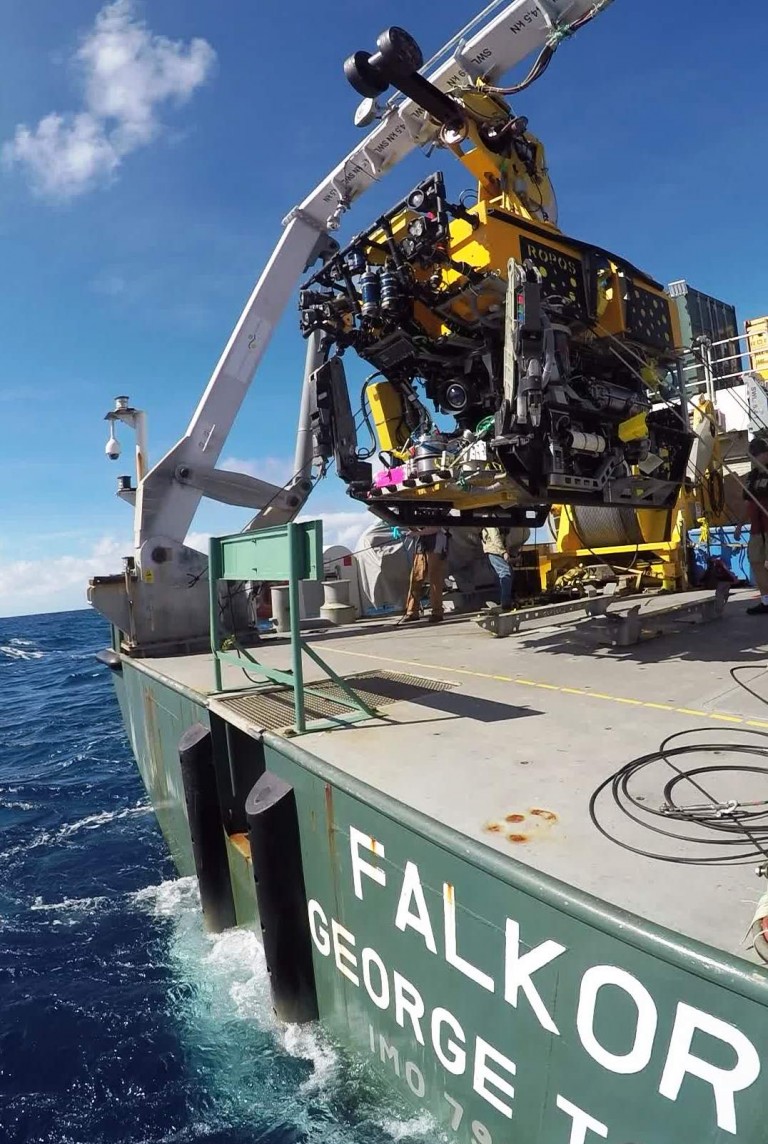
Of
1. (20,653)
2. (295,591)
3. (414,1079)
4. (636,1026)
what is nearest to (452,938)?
(636,1026)

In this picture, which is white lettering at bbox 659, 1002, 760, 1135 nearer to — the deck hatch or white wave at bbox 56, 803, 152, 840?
the deck hatch

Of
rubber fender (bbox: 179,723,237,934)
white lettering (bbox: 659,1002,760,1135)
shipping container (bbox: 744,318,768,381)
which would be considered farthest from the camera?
shipping container (bbox: 744,318,768,381)

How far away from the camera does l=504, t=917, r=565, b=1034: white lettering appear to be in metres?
1.95

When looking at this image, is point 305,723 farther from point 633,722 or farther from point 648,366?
point 648,366

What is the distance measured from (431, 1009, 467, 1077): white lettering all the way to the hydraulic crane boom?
7.12 m

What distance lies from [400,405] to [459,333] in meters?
1.21

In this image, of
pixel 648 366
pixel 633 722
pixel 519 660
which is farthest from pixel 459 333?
pixel 633 722

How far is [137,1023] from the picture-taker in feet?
13.1

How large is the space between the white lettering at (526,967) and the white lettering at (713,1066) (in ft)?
1.17

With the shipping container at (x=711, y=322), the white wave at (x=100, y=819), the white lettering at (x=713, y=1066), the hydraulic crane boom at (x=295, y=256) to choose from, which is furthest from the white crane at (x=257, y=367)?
the shipping container at (x=711, y=322)

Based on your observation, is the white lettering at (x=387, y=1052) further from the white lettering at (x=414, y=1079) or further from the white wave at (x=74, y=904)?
the white wave at (x=74, y=904)

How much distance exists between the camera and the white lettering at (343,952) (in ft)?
10.0

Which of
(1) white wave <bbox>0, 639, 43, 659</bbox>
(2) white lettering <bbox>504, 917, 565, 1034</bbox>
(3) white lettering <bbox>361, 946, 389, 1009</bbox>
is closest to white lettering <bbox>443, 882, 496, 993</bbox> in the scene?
(2) white lettering <bbox>504, 917, 565, 1034</bbox>

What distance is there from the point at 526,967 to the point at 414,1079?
1.12 m
